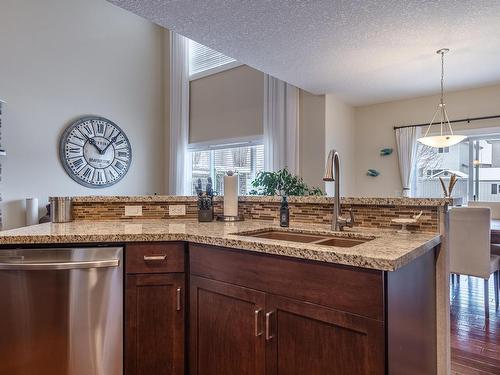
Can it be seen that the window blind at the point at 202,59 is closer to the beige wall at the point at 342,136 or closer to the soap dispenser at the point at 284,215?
the beige wall at the point at 342,136

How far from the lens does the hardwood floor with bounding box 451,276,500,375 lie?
2.02m

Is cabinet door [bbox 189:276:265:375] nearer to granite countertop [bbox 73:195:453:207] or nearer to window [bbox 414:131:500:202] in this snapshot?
granite countertop [bbox 73:195:453:207]

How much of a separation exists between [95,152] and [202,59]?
2.45 metres

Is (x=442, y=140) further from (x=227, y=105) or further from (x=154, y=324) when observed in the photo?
(x=154, y=324)

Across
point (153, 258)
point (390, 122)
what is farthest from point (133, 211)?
point (390, 122)

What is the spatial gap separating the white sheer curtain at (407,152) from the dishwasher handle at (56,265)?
14.5 ft

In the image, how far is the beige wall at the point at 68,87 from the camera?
4230 mm

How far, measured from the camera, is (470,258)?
279cm

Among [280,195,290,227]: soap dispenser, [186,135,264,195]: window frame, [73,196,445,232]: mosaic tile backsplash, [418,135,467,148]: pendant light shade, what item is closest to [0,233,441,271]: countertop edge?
[73,196,445,232]: mosaic tile backsplash

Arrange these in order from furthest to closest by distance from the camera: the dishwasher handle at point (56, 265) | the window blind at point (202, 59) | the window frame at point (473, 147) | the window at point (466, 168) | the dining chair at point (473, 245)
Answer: the window blind at point (202, 59), the window at point (466, 168), the window frame at point (473, 147), the dining chair at point (473, 245), the dishwasher handle at point (56, 265)

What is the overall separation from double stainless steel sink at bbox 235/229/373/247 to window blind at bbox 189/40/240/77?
168 inches

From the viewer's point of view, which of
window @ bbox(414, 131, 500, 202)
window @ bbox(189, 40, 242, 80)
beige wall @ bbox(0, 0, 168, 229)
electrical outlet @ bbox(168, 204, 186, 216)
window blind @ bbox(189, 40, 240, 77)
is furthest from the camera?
window blind @ bbox(189, 40, 240, 77)

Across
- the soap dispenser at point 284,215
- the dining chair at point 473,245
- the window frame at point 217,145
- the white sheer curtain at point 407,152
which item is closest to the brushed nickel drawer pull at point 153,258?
the soap dispenser at point 284,215

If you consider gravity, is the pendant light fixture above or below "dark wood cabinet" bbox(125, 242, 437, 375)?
above
